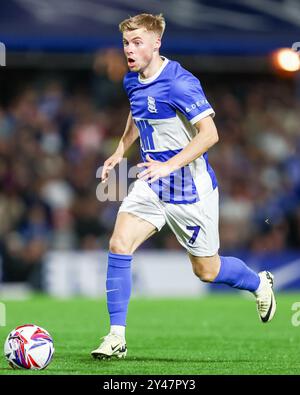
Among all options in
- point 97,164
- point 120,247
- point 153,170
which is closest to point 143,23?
point 153,170

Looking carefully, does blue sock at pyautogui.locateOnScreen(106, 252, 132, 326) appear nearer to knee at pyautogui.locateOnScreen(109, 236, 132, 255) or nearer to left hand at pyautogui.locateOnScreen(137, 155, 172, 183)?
knee at pyautogui.locateOnScreen(109, 236, 132, 255)

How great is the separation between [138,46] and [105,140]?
11.2 metres

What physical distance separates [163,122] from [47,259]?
344 inches

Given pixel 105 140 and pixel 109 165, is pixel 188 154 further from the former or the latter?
pixel 105 140

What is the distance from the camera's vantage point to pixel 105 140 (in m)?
18.7

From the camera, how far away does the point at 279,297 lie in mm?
15156

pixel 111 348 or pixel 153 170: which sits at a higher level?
pixel 153 170

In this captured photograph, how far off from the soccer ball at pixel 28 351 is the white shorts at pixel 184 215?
135 cm

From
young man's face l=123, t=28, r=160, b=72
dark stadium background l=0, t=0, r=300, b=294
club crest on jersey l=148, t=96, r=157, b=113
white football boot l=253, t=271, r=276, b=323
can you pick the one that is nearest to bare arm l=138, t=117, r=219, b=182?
club crest on jersey l=148, t=96, r=157, b=113

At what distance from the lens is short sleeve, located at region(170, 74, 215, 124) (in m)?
7.30

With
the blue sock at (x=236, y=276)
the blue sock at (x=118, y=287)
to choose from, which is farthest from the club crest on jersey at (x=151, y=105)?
the blue sock at (x=236, y=276)

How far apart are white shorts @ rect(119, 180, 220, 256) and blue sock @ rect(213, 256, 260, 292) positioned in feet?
0.79
